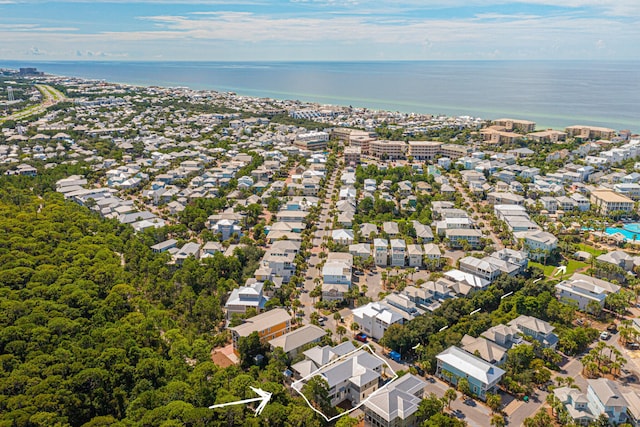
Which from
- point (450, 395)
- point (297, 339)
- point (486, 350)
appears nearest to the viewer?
point (450, 395)

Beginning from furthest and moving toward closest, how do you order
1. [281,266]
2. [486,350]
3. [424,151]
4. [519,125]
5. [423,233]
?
[519,125] < [424,151] < [423,233] < [281,266] < [486,350]

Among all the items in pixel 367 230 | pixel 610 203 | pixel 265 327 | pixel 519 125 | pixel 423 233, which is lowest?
pixel 265 327

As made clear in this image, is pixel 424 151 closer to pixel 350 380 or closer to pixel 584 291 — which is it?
pixel 584 291

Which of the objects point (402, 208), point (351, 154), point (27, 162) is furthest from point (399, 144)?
point (27, 162)

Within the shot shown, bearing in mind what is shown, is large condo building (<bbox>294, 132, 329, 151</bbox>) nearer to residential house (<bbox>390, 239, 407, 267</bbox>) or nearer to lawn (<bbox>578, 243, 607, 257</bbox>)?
residential house (<bbox>390, 239, 407, 267</bbox>)

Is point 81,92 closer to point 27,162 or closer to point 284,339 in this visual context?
point 27,162

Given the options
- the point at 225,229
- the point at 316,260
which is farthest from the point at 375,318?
the point at 225,229
